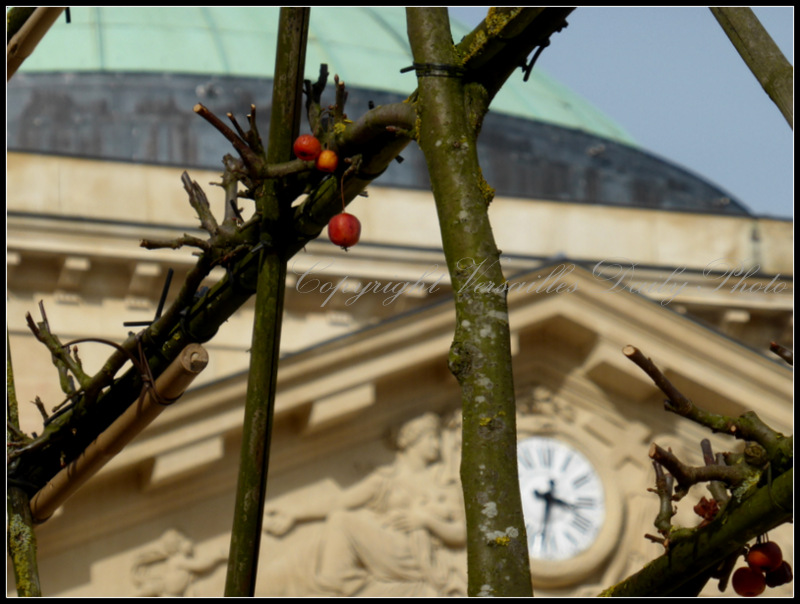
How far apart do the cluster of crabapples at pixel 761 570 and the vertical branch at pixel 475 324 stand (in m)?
0.88

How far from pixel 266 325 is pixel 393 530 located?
12606 mm

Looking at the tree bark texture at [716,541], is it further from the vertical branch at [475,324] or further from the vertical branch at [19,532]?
the vertical branch at [19,532]

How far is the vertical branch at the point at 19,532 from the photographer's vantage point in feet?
16.8

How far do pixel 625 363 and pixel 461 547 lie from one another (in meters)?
2.70

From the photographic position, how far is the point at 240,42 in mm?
30938

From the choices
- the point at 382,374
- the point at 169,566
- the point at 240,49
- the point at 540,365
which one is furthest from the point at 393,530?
the point at 240,49

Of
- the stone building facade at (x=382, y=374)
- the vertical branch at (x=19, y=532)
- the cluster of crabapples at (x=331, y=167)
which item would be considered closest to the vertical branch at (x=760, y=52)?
the cluster of crabapples at (x=331, y=167)

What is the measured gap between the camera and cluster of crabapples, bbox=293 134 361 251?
4.70m

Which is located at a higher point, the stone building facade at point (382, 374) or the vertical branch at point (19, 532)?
the stone building facade at point (382, 374)

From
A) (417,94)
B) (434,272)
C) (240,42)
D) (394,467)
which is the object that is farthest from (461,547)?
(240,42)

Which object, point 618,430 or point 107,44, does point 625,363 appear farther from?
point 107,44

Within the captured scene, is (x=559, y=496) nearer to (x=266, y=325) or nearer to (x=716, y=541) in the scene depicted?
(x=266, y=325)

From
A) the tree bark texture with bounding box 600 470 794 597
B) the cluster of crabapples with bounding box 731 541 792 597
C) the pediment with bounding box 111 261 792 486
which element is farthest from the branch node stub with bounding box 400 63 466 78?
the pediment with bounding box 111 261 792 486

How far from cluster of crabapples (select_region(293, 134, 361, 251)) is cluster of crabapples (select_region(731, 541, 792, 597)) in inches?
53.9
